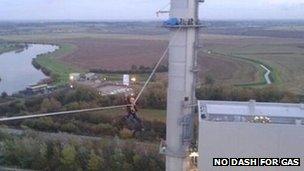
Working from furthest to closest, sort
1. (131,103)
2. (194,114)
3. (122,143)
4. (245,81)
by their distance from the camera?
(245,81) → (122,143) → (194,114) → (131,103)

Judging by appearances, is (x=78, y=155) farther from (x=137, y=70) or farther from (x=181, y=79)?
(x=137, y=70)

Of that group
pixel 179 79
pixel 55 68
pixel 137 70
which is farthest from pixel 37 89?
pixel 179 79

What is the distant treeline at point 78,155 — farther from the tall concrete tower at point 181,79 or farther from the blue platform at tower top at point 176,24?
the blue platform at tower top at point 176,24

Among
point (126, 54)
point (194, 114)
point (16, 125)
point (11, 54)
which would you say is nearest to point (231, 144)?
point (194, 114)

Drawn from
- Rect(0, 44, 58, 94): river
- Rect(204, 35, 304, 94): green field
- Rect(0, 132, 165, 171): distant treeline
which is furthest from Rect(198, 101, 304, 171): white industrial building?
Rect(0, 44, 58, 94): river

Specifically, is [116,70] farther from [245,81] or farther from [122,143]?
[122,143]

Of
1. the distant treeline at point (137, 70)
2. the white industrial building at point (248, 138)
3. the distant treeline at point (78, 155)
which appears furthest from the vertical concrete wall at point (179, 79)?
the distant treeline at point (137, 70)
